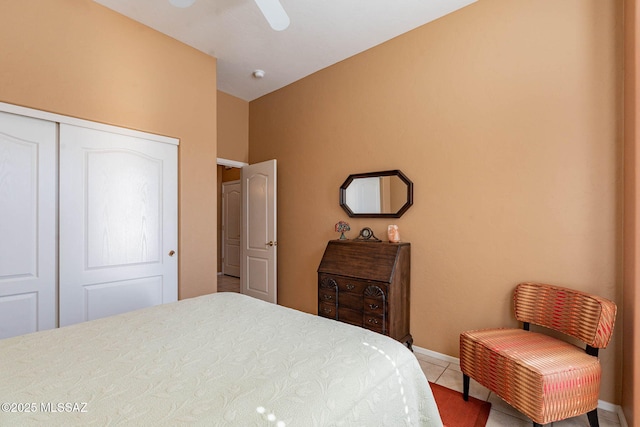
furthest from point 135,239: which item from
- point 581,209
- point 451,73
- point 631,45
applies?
point 631,45

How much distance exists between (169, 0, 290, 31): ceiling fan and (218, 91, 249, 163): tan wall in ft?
7.73

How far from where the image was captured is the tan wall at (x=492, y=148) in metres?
1.90

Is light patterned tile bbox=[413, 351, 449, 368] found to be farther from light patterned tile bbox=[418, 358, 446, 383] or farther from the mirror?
the mirror

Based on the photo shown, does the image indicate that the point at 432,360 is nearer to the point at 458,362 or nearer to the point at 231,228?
the point at 458,362

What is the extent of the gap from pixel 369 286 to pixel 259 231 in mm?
1881

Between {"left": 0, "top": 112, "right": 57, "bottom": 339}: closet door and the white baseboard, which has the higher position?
{"left": 0, "top": 112, "right": 57, "bottom": 339}: closet door

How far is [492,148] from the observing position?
2.28 meters

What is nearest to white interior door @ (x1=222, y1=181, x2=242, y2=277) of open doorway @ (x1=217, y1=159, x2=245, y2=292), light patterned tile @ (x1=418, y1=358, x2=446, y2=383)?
open doorway @ (x1=217, y1=159, x2=245, y2=292)

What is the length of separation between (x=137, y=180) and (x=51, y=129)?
650 millimetres

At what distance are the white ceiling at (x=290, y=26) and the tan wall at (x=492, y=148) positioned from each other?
176 mm

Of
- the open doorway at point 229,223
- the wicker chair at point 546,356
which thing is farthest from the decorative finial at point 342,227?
the open doorway at point 229,223

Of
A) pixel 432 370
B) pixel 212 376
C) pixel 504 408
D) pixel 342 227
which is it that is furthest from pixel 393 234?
pixel 212 376

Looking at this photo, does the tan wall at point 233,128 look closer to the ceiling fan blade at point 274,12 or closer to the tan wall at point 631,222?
the ceiling fan blade at point 274,12

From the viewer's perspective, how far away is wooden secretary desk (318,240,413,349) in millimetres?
2445
